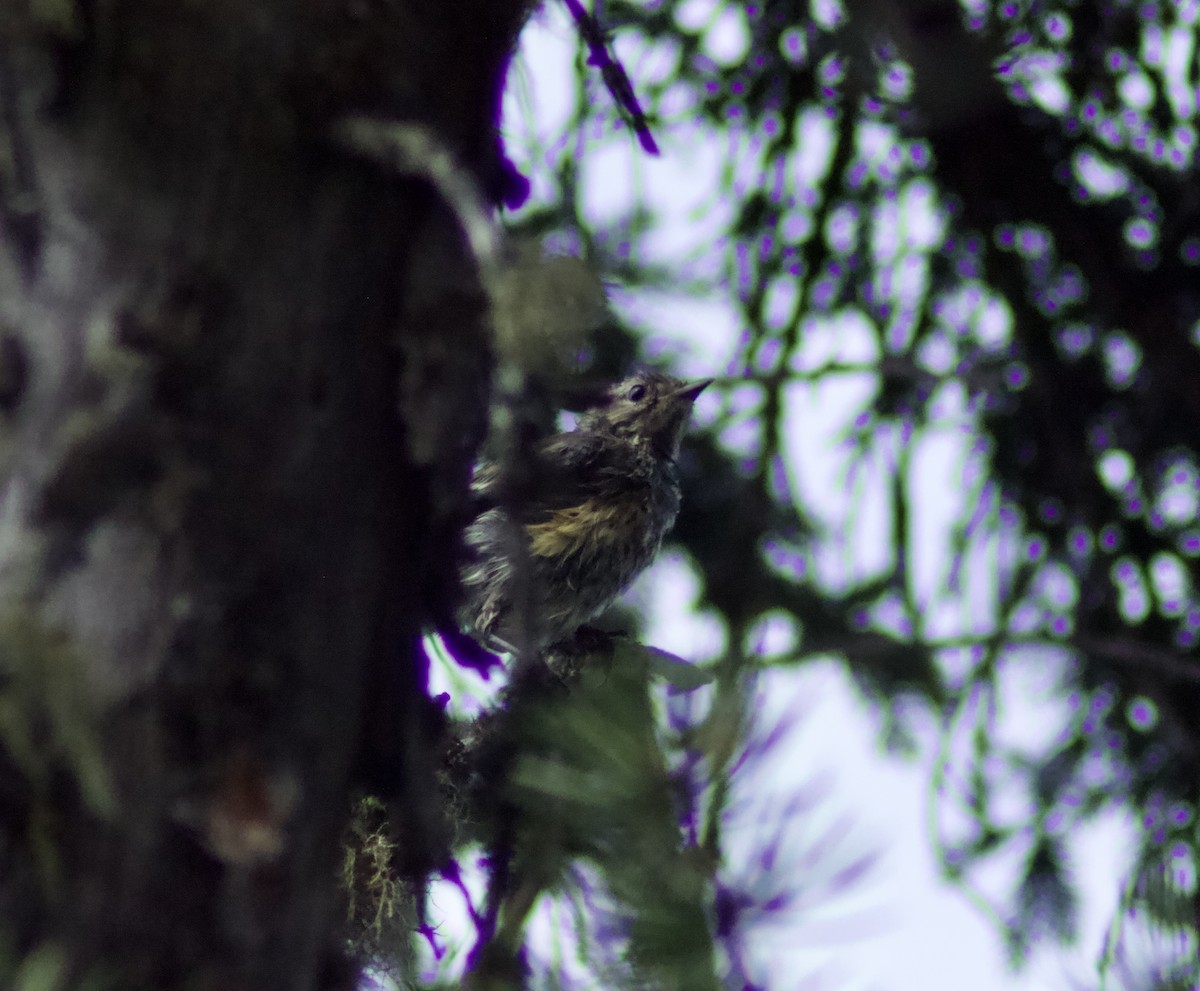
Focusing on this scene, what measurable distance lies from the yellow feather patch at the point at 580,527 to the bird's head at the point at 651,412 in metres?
0.38

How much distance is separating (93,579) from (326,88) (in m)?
0.49

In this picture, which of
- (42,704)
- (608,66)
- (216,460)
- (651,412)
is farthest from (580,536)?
(42,704)

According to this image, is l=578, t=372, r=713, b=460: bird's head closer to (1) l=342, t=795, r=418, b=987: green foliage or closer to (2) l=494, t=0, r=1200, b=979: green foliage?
(2) l=494, t=0, r=1200, b=979: green foliage

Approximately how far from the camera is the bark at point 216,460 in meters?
1.02

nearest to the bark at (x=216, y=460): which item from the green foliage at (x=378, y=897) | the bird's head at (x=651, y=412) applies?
the green foliage at (x=378, y=897)

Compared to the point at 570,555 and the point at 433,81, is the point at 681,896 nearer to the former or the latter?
the point at 433,81

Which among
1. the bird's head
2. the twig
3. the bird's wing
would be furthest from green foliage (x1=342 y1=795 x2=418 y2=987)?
the bird's head

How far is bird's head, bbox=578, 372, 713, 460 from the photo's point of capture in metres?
3.58

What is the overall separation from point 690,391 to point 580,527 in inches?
19.5

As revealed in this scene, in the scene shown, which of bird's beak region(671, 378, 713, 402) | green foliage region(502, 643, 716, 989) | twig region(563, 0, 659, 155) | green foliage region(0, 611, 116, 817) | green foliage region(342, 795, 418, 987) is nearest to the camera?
green foliage region(0, 611, 116, 817)

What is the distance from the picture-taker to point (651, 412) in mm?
3641

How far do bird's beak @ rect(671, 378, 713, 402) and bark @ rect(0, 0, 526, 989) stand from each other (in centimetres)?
203

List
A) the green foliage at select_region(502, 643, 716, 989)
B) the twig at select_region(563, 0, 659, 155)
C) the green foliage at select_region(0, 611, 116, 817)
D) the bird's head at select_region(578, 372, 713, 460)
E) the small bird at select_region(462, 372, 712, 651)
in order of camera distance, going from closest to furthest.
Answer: the green foliage at select_region(0, 611, 116, 817) < the green foliage at select_region(502, 643, 716, 989) < the twig at select_region(563, 0, 659, 155) < the small bird at select_region(462, 372, 712, 651) < the bird's head at select_region(578, 372, 713, 460)

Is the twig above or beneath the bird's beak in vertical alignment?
beneath
